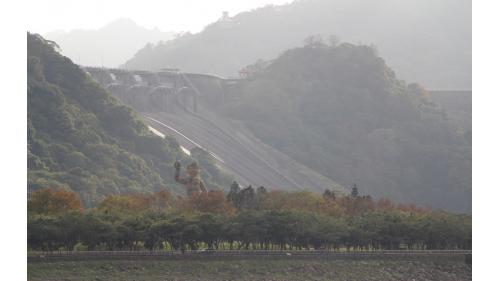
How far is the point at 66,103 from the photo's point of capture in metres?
153

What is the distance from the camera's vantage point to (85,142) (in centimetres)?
14900

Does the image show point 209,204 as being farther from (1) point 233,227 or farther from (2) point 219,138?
(2) point 219,138

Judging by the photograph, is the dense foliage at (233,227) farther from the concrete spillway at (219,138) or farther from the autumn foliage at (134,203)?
the concrete spillway at (219,138)

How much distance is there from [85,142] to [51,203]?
46.8 metres

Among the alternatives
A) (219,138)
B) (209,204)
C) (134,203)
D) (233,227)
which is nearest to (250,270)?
(233,227)

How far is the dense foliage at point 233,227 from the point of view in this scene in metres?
91.1

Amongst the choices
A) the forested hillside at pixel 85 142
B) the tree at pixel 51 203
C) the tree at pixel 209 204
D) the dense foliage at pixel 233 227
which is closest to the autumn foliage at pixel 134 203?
the dense foliage at pixel 233 227

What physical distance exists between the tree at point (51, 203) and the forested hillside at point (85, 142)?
20.9m

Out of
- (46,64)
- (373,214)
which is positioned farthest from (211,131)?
(373,214)

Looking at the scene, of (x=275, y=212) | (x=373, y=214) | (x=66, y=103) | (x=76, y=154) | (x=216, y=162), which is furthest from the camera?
(x=216, y=162)

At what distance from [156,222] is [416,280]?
2251 centimetres

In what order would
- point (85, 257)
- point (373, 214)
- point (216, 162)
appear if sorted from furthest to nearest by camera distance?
1. point (216, 162)
2. point (373, 214)
3. point (85, 257)

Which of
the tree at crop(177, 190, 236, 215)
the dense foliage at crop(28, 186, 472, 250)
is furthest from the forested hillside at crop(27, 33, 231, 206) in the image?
the dense foliage at crop(28, 186, 472, 250)

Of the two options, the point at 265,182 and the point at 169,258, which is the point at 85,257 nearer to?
the point at 169,258
